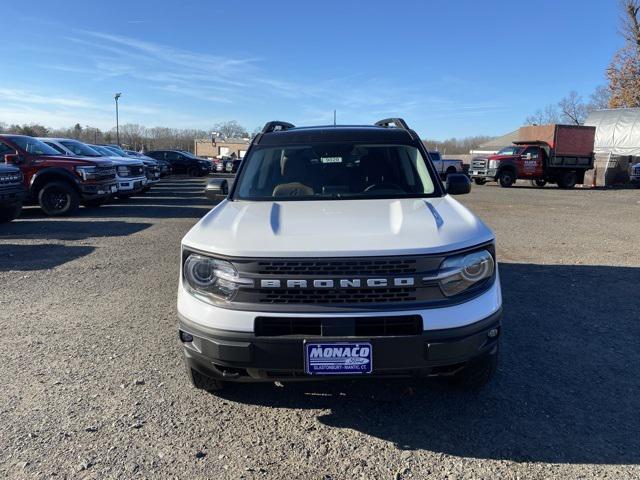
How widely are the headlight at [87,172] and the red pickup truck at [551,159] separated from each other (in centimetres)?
2088

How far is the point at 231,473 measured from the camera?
2586 millimetres

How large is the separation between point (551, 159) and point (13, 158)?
80.4 ft

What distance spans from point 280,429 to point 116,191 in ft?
39.5

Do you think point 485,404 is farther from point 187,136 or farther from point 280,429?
point 187,136

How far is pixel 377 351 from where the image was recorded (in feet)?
8.61

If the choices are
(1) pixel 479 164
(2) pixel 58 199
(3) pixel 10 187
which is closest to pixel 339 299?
(3) pixel 10 187

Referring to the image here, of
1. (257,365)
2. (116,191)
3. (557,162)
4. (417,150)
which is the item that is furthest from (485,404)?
(557,162)

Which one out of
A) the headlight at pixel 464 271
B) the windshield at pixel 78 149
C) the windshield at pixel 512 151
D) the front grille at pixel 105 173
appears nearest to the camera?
the headlight at pixel 464 271

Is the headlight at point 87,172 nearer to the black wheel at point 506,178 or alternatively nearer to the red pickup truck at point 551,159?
the red pickup truck at point 551,159

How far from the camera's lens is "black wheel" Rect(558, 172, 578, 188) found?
87.9ft

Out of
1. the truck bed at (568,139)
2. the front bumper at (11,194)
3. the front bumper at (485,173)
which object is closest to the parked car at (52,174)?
the front bumper at (11,194)

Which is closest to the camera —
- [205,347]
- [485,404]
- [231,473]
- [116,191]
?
[231,473]

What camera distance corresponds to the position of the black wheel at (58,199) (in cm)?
1184

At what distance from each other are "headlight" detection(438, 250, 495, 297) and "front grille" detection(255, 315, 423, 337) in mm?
265
